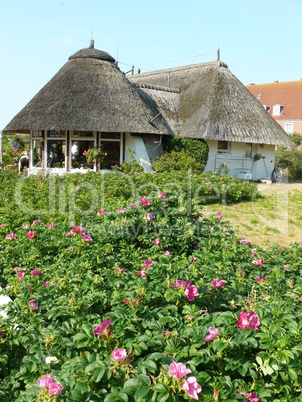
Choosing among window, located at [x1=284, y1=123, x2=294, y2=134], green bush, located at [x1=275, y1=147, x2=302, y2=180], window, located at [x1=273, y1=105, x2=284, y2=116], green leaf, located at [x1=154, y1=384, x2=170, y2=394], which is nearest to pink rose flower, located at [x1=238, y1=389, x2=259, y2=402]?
green leaf, located at [x1=154, y1=384, x2=170, y2=394]

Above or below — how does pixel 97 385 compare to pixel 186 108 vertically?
below

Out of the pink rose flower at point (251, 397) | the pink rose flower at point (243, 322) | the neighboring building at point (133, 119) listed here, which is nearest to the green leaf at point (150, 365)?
the pink rose flower at point (251, 397)

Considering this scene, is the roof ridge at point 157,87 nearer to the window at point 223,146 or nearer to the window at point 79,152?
the window at point 223,146

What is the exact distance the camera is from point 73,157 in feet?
57.5

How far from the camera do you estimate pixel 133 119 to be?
1684cm

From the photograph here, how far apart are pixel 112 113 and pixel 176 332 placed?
15.1 m

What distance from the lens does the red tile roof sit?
135 ft

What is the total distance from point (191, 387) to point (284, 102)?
145ft

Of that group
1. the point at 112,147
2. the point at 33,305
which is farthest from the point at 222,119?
the point at 33,305

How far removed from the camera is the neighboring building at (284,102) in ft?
134

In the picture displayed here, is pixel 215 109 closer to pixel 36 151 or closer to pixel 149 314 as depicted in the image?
pixel 36 151

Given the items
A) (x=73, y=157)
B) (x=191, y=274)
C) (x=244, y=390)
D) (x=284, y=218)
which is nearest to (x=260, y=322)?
(x=244, y=390)

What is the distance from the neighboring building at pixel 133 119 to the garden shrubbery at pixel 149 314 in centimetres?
1179

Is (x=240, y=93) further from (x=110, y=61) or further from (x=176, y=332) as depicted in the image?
(x=176, y=332)
